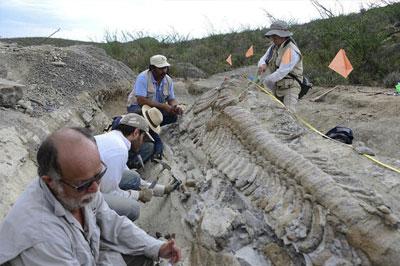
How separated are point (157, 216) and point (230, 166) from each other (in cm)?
95

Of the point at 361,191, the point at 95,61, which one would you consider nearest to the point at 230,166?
the point at 361,191

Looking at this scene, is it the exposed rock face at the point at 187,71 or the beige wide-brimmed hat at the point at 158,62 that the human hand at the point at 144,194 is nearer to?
the beige wide-brimmed hat at the point at 158,62

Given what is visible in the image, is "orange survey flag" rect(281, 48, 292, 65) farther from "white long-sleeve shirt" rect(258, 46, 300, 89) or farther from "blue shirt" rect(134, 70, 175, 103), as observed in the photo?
"blue shirt" rect(134, 70, 175, 103)

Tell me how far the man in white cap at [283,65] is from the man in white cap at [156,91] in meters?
1.35

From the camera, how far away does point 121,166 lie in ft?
13.8

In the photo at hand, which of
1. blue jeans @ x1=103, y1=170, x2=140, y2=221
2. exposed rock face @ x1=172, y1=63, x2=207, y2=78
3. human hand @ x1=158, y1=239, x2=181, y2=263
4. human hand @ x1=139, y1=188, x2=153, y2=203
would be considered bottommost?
exposed rock face @ x1=172, y1=63, x2=207, y2=78

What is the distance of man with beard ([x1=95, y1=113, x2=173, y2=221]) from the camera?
4125mm

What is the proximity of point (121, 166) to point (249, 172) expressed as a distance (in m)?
1.24

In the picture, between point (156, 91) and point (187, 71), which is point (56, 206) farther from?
point (187, 71)

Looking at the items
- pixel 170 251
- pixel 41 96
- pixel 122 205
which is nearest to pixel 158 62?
pixel 41 96

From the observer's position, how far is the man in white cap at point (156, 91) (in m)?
6.79

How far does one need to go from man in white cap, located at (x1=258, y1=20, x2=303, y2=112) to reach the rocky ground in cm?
36

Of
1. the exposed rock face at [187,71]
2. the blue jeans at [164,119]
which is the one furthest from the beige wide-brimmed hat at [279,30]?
the exposed rock face at [187,71]

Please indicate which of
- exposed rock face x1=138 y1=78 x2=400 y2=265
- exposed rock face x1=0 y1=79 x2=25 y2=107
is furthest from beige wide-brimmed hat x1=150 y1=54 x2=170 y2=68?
exposed rock face x1=0 y1=79 x2=25 y2=107
